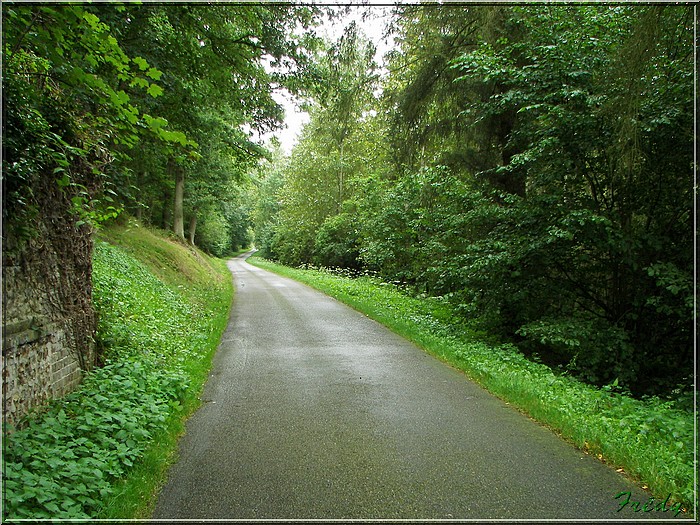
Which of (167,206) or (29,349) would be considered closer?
(29,349)

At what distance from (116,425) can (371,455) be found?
2306 millimetres

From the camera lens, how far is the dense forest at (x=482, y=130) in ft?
11.8

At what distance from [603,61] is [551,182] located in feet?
6.55

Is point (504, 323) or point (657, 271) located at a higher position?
point (657, 271)

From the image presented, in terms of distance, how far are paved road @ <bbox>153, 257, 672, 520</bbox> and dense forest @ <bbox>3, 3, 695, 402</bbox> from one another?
2474 mm

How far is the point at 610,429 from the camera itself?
161 inches

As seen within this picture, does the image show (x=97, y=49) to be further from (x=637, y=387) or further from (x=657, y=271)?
(x=637, y=387)

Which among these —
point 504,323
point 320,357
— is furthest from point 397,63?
point 320,357

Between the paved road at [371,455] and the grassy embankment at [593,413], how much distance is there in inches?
7.2

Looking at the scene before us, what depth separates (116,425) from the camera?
12.3ft

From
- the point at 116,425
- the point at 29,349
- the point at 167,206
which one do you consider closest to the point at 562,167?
the point at 116,425

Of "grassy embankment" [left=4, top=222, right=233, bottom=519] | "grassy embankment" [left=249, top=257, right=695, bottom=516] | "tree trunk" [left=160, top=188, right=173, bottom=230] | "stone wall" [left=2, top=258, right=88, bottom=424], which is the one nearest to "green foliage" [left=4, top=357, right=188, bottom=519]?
"grassy embankment" [left=4, top=222, right=233, bottom=519]

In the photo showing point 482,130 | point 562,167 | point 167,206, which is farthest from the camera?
point 167,206

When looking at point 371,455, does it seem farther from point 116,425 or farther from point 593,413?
point 593,413
